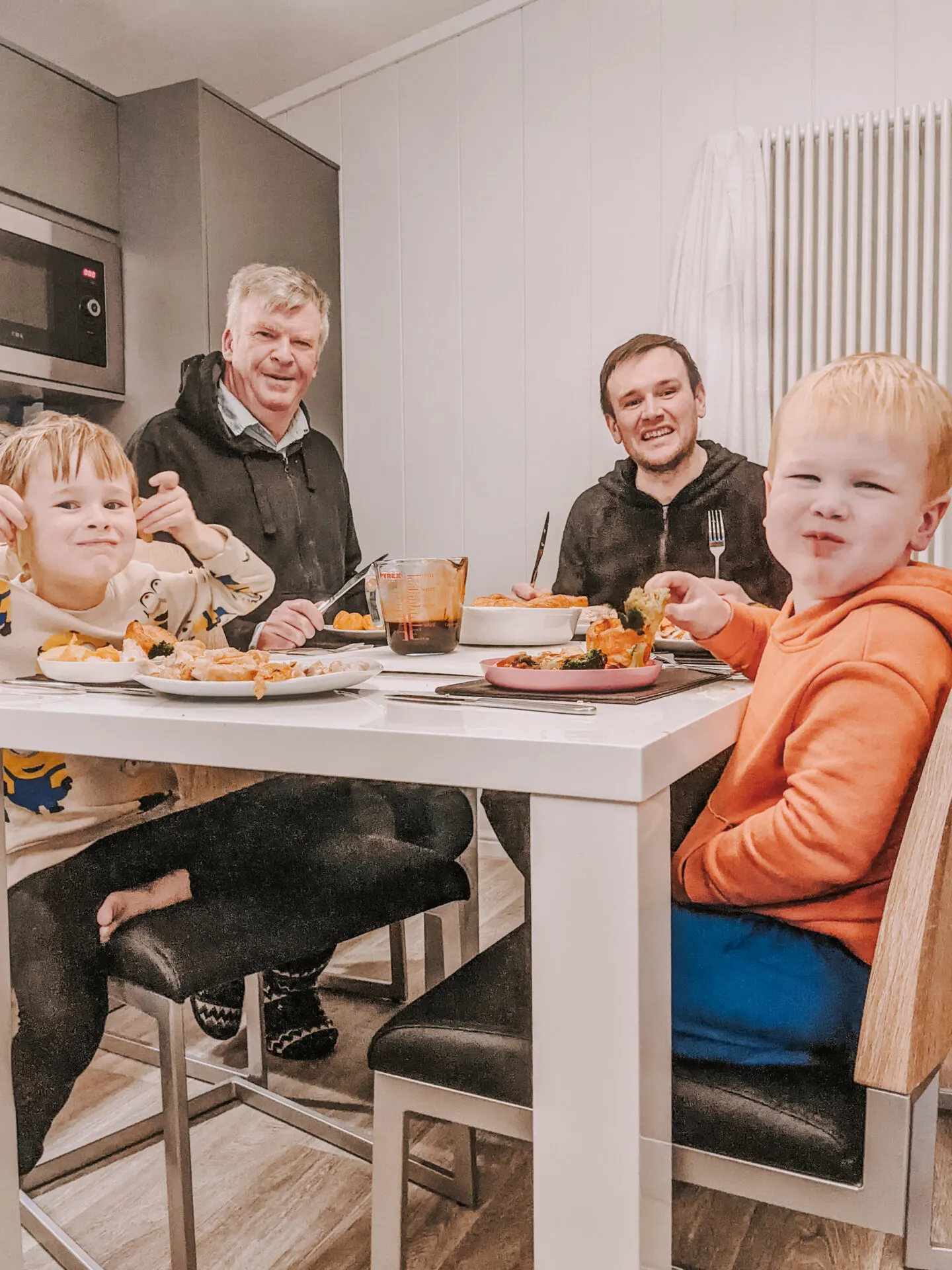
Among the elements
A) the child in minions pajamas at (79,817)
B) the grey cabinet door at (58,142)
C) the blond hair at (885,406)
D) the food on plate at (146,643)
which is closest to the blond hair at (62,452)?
the child in minions pajamas at (79,817)

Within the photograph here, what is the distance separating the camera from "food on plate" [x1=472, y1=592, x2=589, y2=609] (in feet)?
4.26

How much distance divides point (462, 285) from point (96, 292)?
706mm

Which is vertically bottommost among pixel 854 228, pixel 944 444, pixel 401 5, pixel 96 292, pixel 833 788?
pixel 833 788

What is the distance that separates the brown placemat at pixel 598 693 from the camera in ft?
2.44

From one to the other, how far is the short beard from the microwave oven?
0.96m

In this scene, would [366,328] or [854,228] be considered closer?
[854,228]

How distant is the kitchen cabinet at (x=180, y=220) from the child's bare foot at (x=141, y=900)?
36.5 inches

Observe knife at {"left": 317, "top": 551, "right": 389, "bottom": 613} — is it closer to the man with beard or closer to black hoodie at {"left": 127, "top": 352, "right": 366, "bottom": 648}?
black hoodie at {"left": 127, "top": 352, "right": 366, "bottom": 648}

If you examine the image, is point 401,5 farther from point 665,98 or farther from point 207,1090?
point 207,1090

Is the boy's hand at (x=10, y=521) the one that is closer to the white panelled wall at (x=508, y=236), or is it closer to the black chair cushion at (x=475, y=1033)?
the black chair cushion at (x=475, y=1033)

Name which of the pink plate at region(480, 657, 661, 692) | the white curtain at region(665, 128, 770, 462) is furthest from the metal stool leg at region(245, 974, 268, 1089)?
the white curtain at region(665, 128, 770, 462)

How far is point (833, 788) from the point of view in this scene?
0.64 meters

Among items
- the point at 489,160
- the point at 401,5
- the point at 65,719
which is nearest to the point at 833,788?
the point at 65,719

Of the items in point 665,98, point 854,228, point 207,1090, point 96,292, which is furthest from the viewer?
point 665,98
